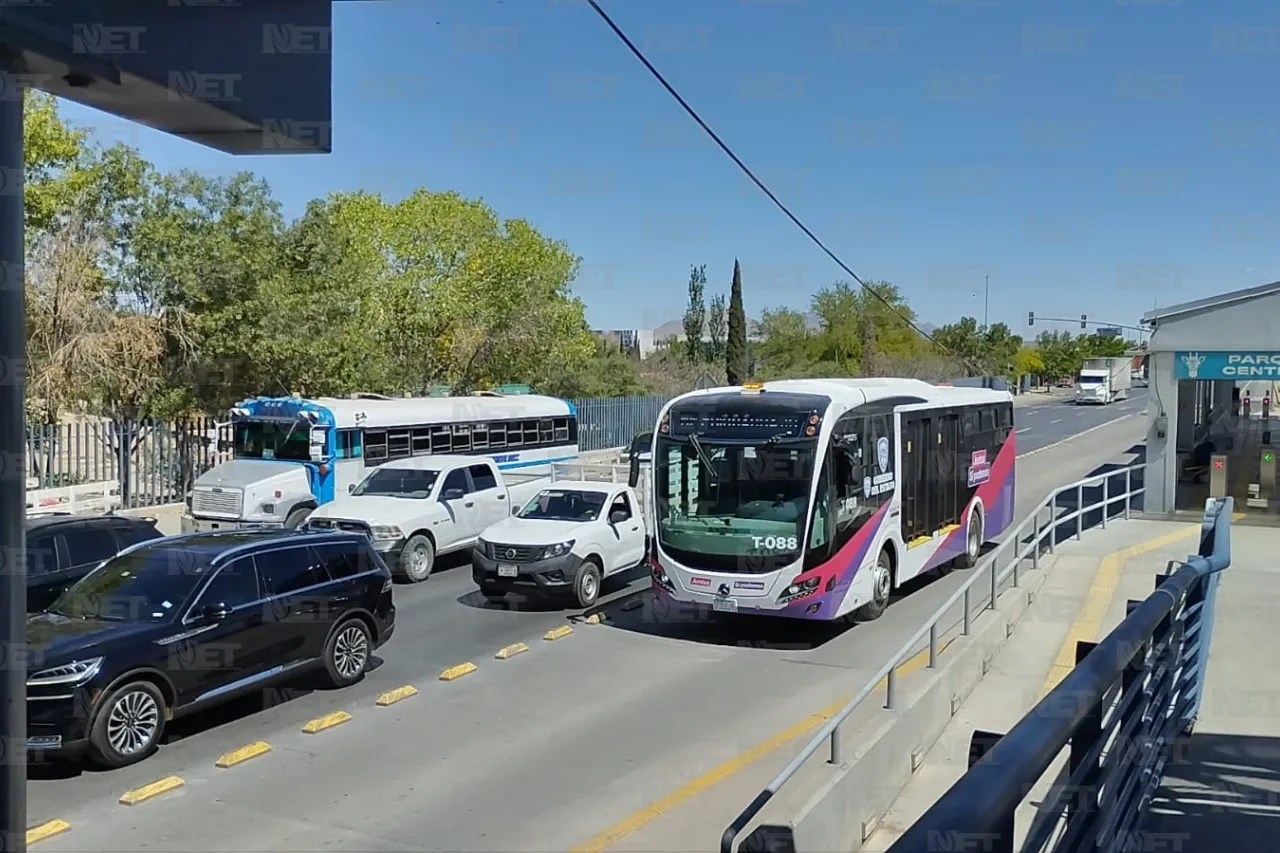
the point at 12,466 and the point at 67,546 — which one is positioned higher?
the point at 12,466

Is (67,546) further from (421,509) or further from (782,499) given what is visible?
(782,499)

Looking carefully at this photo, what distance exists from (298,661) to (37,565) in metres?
3.87

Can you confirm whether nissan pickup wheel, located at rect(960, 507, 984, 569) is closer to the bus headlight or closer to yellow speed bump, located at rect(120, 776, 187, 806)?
the bus headlight

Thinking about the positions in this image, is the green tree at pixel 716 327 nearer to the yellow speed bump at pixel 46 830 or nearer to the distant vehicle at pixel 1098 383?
the distant vehicle at pixel 1098 383

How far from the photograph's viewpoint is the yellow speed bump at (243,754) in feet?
30.1

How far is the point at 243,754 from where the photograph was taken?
9.34 m

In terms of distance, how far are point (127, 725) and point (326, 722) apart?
1738 mm

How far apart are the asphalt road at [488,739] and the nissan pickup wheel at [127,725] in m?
0.16

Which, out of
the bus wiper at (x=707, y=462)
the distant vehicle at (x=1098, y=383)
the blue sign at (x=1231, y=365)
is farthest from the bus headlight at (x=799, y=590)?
the distant vehicle at (x=1098, y=383)

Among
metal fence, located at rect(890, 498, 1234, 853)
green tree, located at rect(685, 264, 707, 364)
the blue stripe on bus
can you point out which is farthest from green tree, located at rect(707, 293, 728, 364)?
metal fence, located at rect(890, 498, 1234, 853)

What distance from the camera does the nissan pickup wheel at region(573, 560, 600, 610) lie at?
15227 mm

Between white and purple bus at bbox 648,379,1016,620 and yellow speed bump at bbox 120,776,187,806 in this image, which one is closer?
yellow speed bump at bbox 120,776,187,806

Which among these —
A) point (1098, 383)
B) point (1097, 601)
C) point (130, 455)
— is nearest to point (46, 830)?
point (1097, 601)

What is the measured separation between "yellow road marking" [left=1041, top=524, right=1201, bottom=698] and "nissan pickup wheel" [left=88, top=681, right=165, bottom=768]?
291 inches
